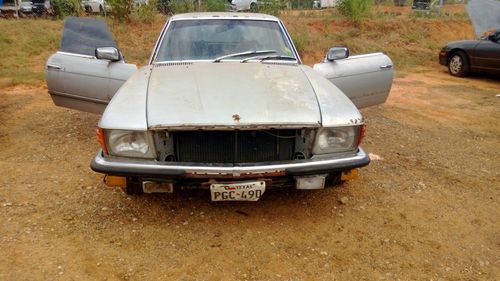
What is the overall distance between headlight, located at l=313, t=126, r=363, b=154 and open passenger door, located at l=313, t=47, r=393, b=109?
1478 millimetres

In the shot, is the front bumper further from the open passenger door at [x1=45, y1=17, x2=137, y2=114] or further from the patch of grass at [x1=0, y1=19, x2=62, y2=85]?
the patch of grass at [x1=0, y1=19, x2=62, y2=85]

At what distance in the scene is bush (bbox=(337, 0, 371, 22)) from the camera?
577 inches

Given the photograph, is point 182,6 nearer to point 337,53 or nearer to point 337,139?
point 337,53

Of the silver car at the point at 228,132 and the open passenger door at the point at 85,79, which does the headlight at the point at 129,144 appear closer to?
the silver car at the point at 228,132

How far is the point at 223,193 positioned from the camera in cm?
310

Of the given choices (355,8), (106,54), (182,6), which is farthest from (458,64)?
(106,54)

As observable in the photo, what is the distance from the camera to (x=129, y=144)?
3123 millimetres

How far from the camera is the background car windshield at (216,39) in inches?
172

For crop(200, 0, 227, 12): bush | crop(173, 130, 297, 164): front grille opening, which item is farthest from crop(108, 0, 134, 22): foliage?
crop(173, 130, 297, 164): front grille opening

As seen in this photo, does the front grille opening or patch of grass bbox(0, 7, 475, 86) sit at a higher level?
the front grille opening

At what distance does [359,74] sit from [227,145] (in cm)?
236

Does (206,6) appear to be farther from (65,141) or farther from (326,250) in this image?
(326,250)

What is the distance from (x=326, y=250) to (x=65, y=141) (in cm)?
357

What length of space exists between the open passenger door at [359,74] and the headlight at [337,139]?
1.48m
